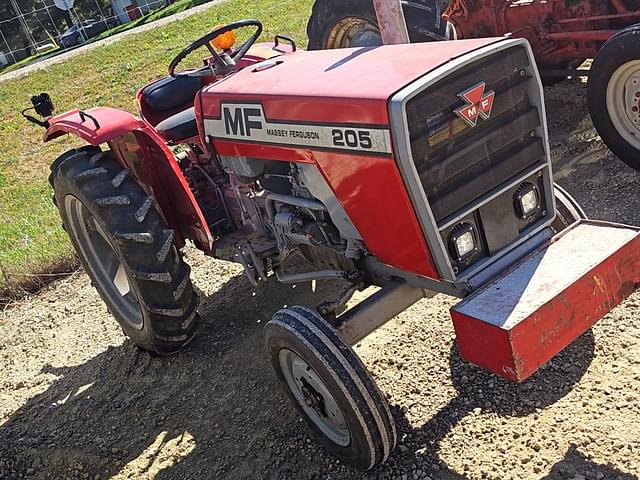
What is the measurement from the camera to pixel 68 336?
4996mm

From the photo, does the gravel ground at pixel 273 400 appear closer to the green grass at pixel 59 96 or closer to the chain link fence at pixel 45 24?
the green grass at pixel 59 96

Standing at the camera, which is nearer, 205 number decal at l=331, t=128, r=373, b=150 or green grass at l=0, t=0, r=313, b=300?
205 number decal at l=331, t=128, r=373, b=150

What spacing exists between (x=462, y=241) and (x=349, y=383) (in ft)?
2.29

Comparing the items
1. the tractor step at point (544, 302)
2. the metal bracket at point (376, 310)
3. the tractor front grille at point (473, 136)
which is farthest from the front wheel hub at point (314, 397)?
the tractor front grille at point (473, 136)

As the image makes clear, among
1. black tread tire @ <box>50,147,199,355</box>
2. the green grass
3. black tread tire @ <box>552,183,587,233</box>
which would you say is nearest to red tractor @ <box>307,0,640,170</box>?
black tread tire @ <box>552,183,587,233</box>

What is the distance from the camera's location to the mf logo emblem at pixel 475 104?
2682mm

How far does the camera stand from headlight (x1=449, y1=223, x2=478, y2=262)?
9.18 feet

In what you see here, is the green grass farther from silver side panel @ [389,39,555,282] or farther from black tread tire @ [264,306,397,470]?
A: silver side panel @ [389,39,555,282]

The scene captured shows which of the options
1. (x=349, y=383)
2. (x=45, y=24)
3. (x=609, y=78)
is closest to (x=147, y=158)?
(x=349, y=383)

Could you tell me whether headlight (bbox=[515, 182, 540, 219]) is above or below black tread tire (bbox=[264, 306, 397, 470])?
above

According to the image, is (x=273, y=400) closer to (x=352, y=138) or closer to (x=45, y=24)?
(x=352, y=138)

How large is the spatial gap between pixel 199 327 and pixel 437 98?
99.3 inches

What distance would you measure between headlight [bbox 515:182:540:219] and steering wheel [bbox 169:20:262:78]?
165 centimetres

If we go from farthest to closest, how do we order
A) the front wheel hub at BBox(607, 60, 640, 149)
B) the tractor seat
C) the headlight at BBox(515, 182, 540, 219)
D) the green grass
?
the green grass, the front wheel hub at BBox(607, 60, 640, 149), the tractor seat, the headlight at BBox(515, 182, 540, 219)
